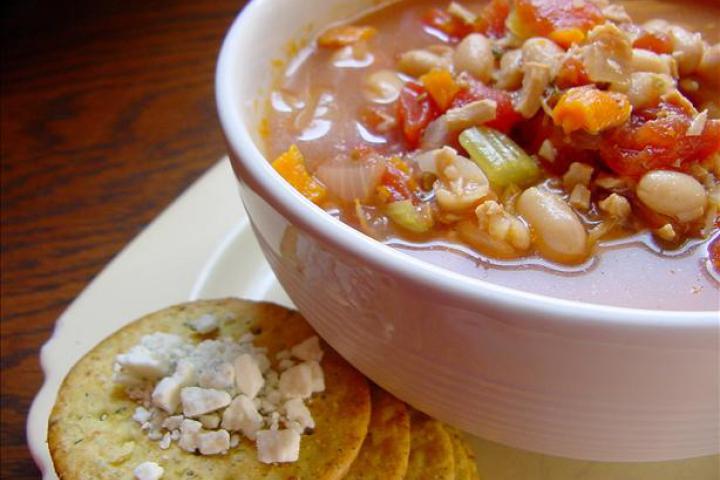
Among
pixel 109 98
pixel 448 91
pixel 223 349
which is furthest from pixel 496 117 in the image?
pixel 109 98

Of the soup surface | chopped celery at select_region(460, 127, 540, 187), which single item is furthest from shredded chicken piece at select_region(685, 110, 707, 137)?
chopped celery at select_region(460, 127, 540, 187)

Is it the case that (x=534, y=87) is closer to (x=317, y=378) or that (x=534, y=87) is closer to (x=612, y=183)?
(x=612, y=183)

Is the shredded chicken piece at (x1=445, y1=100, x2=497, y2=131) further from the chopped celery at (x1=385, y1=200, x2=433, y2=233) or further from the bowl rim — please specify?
the bowl rim

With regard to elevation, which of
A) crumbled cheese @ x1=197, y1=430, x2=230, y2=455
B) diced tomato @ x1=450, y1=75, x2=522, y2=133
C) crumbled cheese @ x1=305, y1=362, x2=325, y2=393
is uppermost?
diced tomato @ x1=450, y1=75, x2=522, y2=133

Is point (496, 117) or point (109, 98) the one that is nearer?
point (496, 117)

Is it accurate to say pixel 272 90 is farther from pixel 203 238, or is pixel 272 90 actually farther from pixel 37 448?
pixel 37 448

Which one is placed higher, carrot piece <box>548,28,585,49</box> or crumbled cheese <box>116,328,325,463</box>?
carrot piece <box>548,28,585,49</box>

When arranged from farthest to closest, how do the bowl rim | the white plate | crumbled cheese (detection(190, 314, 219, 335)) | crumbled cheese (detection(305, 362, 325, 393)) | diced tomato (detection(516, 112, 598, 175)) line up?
the white plate, crumbled cheese (detection(190, 314, 219, 335)), crumbled cheese (detection(305, 362, 325, 393)), diced tomato (detection(516, 112, 598, 175)), the bowl rim
